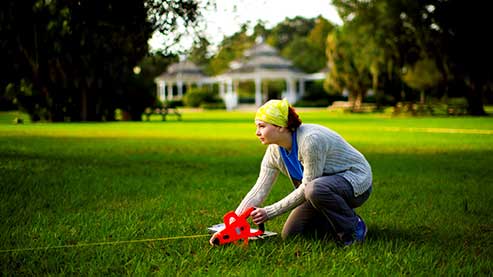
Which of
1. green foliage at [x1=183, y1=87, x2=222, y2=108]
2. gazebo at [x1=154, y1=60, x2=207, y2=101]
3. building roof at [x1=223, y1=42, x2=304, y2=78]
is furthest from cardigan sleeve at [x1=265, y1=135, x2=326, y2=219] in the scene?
gazebo at [x1=154, y1=60, x2=207, y2=101]

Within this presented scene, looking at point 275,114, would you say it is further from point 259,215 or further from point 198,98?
point 198,98

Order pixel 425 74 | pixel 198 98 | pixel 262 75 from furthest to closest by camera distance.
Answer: pixel 262 75
pixel 198 98
pixel 425 74

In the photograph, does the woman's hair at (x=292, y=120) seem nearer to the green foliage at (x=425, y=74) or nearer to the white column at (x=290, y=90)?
the green foliage at (x=425, y=74)

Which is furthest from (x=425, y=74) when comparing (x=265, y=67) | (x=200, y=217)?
(x=200, y=217)

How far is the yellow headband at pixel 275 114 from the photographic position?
475 cm

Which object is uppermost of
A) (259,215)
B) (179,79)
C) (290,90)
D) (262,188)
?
(179,79)

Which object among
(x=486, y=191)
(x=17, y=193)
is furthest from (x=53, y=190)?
(x=486, y=191)

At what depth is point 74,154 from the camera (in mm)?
13320

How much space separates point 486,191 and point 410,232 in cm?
300

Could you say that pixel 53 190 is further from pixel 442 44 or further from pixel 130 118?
pixel 442 44

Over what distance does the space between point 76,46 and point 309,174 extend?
A: 1411 centimetres

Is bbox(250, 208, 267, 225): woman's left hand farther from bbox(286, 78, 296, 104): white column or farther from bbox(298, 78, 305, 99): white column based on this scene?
bbox(298, 78, 305, 99): white column

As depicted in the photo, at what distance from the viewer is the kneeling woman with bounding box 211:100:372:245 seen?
4.79 meters

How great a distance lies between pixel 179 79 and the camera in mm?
82750
